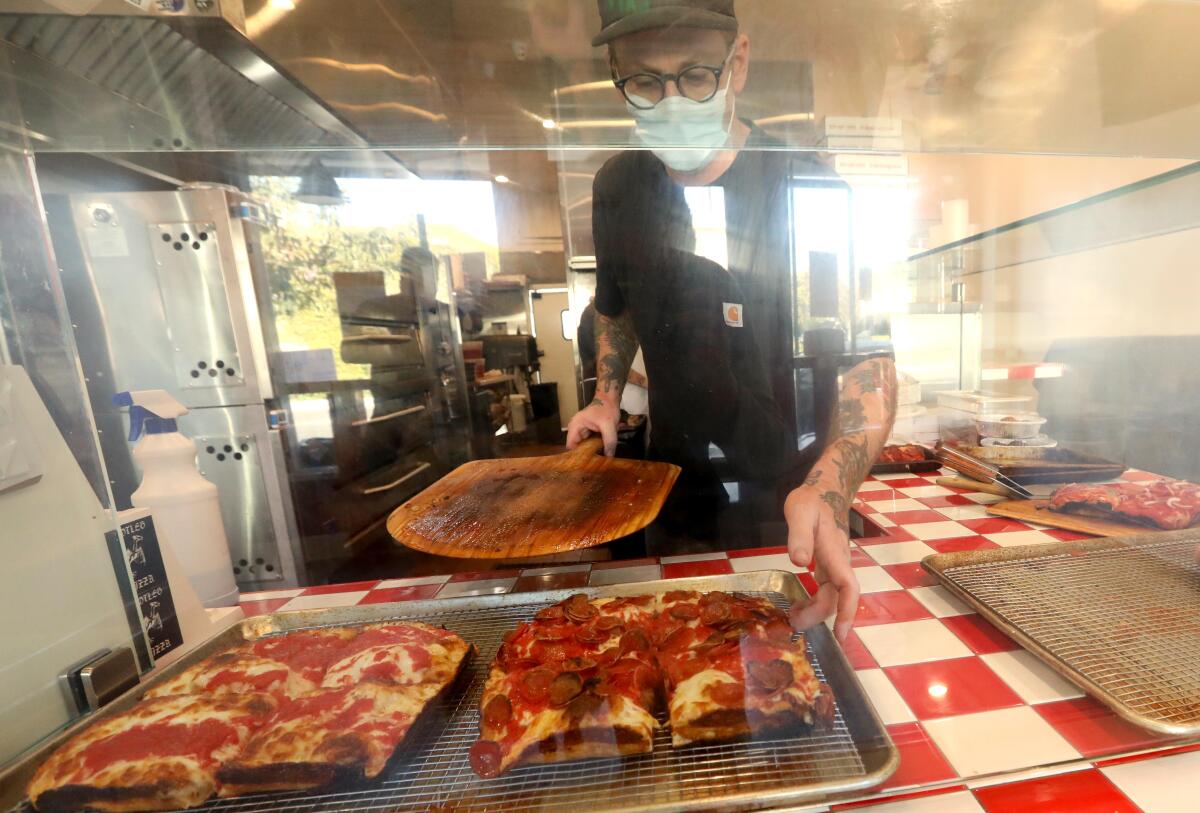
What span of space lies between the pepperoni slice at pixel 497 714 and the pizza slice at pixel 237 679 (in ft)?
0.97

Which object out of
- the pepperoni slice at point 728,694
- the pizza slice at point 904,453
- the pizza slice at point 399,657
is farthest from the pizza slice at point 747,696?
the pizza slice at point 904,453

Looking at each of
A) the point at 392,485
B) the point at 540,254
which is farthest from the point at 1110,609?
the point at 392,485

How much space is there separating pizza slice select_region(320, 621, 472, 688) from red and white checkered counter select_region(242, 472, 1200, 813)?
9.2 inches

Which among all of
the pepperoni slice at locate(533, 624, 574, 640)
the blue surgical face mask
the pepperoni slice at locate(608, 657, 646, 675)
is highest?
the blue surgical face mask

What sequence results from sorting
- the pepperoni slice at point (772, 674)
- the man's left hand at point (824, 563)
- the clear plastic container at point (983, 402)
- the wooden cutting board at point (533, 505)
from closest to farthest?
the pepperoni slice at point (772, 674), the man's left hand at point (824, 563), the wooden cutting board at point (533, 505), the clear plastic container at point (983, 402)

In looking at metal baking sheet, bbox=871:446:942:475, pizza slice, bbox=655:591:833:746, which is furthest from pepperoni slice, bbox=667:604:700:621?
metal baking sheet, bbox=871:446:942:475

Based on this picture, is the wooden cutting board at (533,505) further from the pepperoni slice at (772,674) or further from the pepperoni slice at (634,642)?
the pepperoni slice at (772,674)

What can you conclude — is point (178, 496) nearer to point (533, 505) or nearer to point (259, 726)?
point (259, 726)

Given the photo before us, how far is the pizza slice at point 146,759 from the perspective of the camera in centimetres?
52

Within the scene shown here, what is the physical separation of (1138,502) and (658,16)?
144 centimetres

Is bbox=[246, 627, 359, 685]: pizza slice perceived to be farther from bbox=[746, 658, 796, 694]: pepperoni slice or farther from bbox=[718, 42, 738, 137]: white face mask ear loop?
bbox=[718, 42, 738, 137]: white face mask ear loop

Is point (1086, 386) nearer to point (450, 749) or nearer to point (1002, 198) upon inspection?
point (1002, 198)

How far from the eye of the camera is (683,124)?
72 cm

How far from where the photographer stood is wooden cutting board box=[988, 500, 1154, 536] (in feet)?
3.34
